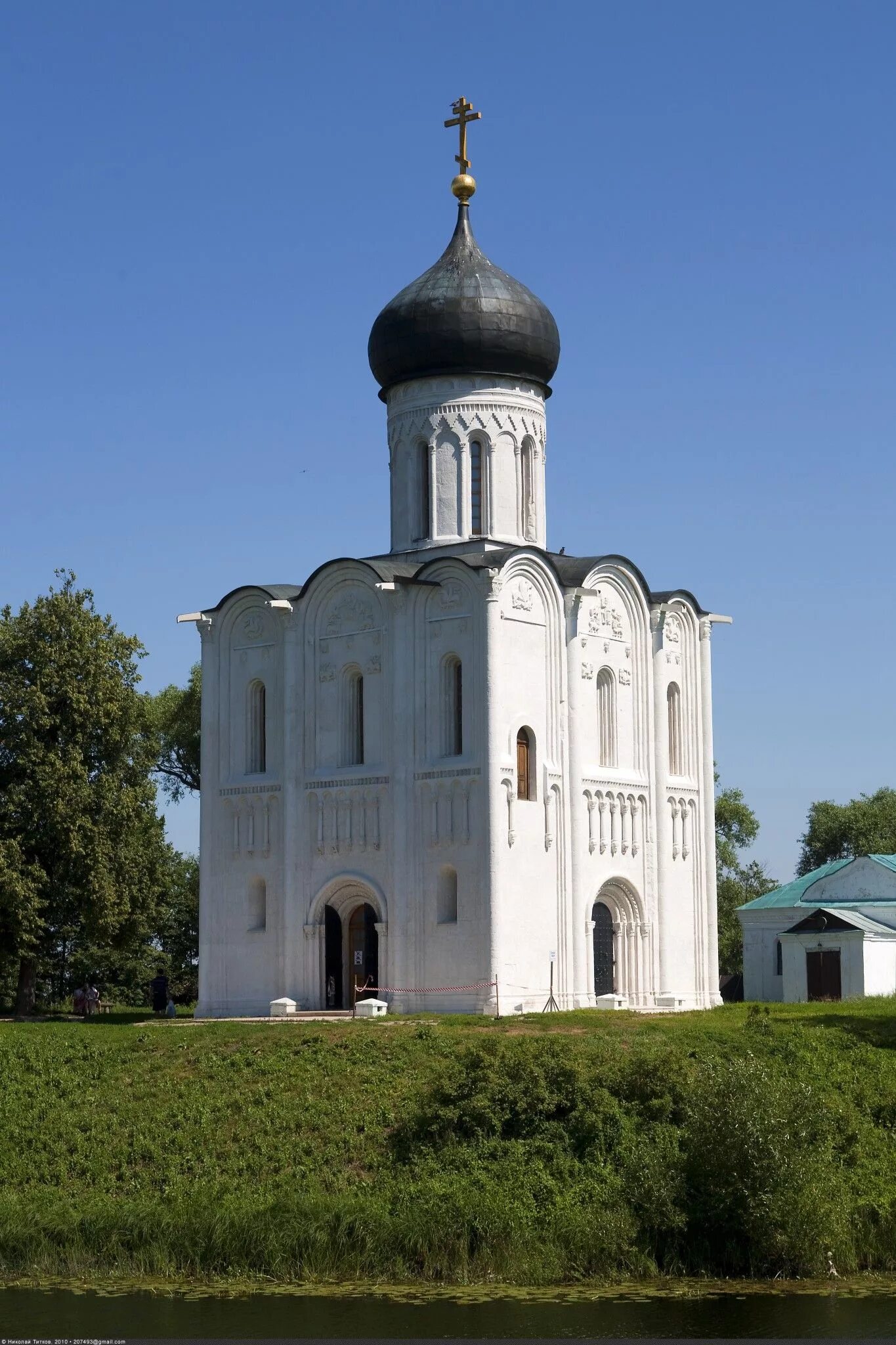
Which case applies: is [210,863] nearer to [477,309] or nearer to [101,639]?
[101,639]

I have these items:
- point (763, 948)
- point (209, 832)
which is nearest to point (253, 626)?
point (209, 832)

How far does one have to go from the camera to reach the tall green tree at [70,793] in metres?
35.8

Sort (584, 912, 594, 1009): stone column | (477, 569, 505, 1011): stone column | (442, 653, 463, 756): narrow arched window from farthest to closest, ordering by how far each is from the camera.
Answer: (584, 912, 594, 1009): stone column → (442, 653, 463, 756): narrow arched window → (477, 569, 505, 1011): stone column

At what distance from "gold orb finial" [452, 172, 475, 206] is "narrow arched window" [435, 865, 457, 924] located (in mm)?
11817

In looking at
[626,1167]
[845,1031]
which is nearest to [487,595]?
[845,1031]

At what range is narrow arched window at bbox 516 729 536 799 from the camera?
31.9 metres

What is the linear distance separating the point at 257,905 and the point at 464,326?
10383 millimetres

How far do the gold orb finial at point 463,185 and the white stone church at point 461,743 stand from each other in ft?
0.25

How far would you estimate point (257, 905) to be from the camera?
33.8m

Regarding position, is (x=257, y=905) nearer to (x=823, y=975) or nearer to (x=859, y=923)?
(x=823, y=975)

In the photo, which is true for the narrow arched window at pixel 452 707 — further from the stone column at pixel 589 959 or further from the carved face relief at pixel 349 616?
the stone column at pixel 589 959

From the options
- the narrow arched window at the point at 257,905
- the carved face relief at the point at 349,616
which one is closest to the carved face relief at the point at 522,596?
the carved face relief at the point at 349,616

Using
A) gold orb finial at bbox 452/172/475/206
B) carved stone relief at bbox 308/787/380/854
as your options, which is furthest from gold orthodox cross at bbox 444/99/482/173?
carved stone relief at bbox 308/787/380/854

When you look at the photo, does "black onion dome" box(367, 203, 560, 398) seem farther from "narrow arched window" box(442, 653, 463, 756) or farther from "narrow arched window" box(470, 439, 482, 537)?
"narrow arched window" box(442, 653, 463, 756)
